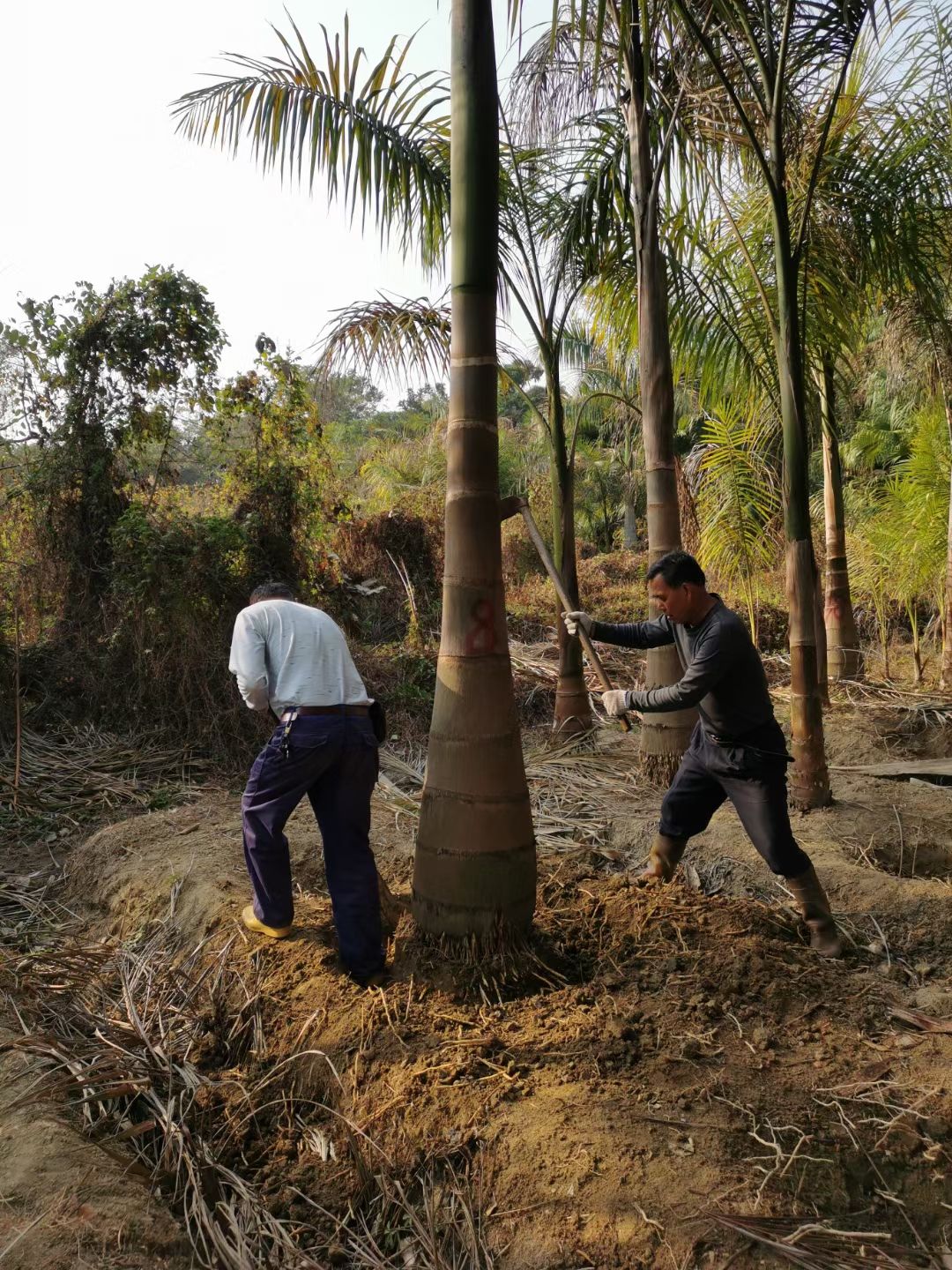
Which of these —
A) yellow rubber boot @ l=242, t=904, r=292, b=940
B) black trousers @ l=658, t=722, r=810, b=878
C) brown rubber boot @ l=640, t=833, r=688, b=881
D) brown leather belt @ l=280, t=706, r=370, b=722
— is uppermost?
brown leather belt @ l=280, t=706, r=370, b=722

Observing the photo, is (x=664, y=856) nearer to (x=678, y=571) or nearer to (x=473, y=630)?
(x=678, y=571)

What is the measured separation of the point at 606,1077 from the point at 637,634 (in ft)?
7.09

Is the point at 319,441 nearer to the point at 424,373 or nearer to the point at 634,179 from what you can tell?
the point at 424,373

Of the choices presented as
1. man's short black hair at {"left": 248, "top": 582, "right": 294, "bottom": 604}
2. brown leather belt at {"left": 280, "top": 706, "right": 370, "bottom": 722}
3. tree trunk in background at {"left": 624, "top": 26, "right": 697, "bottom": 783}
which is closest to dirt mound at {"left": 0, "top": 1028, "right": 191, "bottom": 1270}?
brown leather belt at {"left": 280, "top": 706, "right": 370, "bottom": 722}

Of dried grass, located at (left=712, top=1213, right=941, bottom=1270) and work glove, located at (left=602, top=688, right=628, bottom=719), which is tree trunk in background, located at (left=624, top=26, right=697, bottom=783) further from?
dried grass, located at (left=712, top=1213, right=941, bottom=1270)

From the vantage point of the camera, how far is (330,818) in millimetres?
3688

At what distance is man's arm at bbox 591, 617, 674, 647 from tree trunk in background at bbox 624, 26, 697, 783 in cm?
147

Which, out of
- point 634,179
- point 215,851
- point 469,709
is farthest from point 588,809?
point 634,179

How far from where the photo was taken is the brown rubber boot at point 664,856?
431 cm

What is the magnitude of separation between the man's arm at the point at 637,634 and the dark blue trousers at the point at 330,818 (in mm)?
1305

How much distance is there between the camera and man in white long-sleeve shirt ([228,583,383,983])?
3.56 m

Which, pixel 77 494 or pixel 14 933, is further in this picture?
pixel 77 494

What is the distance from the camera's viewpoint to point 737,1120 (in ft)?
8.68

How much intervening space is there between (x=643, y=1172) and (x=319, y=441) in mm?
7834
